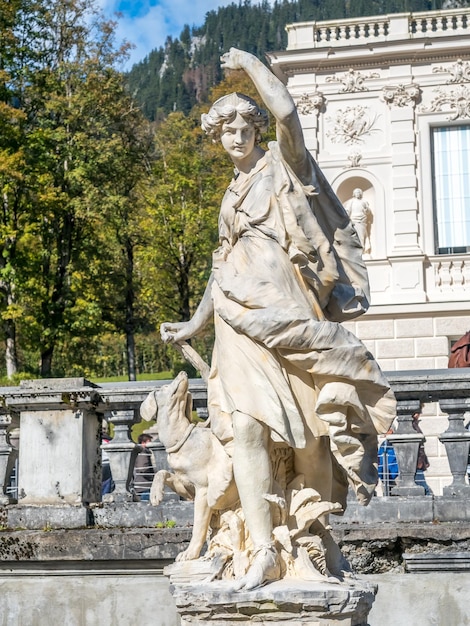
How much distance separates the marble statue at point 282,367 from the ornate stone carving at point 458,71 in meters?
21.9

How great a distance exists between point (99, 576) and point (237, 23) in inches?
5603

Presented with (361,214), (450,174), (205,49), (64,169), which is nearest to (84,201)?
(64,169)

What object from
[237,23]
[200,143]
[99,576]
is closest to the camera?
[99,576]

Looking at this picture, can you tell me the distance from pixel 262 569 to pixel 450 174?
22644 millimetres

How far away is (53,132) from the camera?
102 ft

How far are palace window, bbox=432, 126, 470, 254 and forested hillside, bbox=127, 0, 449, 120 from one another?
8312 centimetres

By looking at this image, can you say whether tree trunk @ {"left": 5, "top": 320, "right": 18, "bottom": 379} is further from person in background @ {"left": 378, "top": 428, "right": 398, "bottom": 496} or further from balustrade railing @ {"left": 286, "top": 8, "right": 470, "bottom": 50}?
person in background @ {"left": 378, "top": 428, "right": 398, "bottom": 496}

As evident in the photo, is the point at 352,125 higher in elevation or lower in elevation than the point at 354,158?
higher

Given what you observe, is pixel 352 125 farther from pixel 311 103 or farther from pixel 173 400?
pixel 173 400

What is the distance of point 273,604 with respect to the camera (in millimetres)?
4629

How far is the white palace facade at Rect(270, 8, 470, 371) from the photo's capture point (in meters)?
25.7

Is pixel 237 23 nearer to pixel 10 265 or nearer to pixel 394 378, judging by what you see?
pixel 10 265

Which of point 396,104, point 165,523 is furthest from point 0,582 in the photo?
point 396,104

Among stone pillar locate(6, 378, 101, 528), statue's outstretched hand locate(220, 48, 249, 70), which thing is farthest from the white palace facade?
statue's outstretched hand locate(220, 48, 249, 70)
